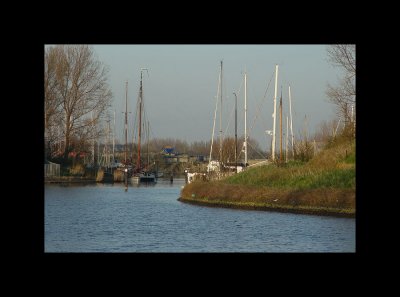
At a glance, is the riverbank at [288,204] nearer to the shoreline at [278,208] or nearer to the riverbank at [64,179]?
the shoreline at [278,208]

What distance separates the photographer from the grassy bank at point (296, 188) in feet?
109

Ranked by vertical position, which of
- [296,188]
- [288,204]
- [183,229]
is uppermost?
[296,188]

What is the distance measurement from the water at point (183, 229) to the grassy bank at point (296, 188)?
1104mm

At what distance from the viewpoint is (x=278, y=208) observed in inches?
1423

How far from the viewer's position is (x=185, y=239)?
24.7 m

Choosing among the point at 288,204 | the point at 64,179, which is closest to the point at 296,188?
the point at 288,204

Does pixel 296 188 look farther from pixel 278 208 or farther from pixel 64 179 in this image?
pixel 64 179

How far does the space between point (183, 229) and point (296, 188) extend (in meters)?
9.82

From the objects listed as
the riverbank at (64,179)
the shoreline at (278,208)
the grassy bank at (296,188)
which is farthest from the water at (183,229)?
the riverbank at (64,179)
